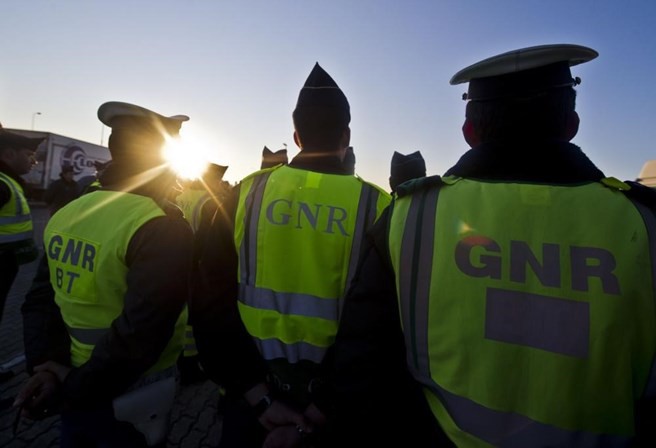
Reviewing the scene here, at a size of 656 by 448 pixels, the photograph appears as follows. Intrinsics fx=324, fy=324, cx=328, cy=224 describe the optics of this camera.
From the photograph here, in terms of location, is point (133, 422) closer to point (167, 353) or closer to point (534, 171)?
point (167, 353)

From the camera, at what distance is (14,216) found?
317 cm

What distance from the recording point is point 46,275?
1797 mm

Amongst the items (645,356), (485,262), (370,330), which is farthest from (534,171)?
(370,330)

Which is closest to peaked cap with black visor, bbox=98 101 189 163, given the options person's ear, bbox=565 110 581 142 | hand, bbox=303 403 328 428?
hand, bbox=303 403 328 428

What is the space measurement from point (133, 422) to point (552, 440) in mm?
1747

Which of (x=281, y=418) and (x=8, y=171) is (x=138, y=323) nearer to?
(x=281, y=418)

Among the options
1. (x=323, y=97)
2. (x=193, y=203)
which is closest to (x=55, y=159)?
(x=193, y=203)

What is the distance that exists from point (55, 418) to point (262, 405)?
2.99 metres

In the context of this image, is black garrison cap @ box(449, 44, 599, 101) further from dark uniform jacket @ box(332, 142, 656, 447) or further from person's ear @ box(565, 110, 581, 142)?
dark uniform jacket @ box(332, 142, 656, 447)

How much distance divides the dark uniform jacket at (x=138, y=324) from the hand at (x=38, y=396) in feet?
0.29

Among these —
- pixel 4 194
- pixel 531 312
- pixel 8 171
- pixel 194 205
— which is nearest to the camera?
pixel 531 312

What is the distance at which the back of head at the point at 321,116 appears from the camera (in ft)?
5.60

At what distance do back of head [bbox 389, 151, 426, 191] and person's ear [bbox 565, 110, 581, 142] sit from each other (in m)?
3.46

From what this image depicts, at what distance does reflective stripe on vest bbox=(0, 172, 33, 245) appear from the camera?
3.09m
